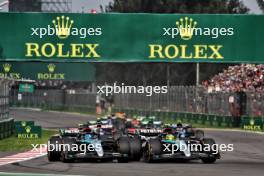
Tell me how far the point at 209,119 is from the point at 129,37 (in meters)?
16.7

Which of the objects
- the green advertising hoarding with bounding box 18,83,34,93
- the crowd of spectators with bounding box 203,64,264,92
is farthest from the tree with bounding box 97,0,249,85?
the green advertising hoarding with bounding box 18,83,34,93

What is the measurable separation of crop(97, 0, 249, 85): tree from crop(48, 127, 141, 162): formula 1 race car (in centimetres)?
5887

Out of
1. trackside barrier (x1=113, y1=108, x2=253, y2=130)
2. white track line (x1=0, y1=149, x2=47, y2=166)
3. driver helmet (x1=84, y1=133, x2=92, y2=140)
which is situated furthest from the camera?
trackside barrier (x1=113, y1=108, x2=253, y2=130)

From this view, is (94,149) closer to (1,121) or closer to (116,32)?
(1,121)

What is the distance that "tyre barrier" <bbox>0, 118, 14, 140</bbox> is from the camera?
112ft

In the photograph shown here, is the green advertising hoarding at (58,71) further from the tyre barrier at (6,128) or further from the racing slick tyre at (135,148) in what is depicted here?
the racing slick tyre at (135,148)

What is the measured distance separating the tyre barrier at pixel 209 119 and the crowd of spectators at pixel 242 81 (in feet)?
6.17

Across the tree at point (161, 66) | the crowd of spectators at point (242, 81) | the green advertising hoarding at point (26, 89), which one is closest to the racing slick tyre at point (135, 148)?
the green advertising hoarding at point (26, 89)

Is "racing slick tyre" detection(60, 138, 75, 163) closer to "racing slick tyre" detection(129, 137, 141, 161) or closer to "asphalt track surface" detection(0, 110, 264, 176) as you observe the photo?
"asphalt track surface" detection(0, 110, 264, 176)

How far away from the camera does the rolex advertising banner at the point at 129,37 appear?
3566 centimetres

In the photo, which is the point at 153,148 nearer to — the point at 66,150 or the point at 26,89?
the point at 66,150

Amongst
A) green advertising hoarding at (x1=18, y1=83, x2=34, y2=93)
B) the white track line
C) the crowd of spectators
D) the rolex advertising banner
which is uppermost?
the rolex advertising banner

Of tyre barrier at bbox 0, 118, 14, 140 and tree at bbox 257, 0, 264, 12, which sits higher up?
tree at bbox 257, 0, 264, 12

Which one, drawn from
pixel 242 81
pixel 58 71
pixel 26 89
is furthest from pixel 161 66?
pixel 26 89
